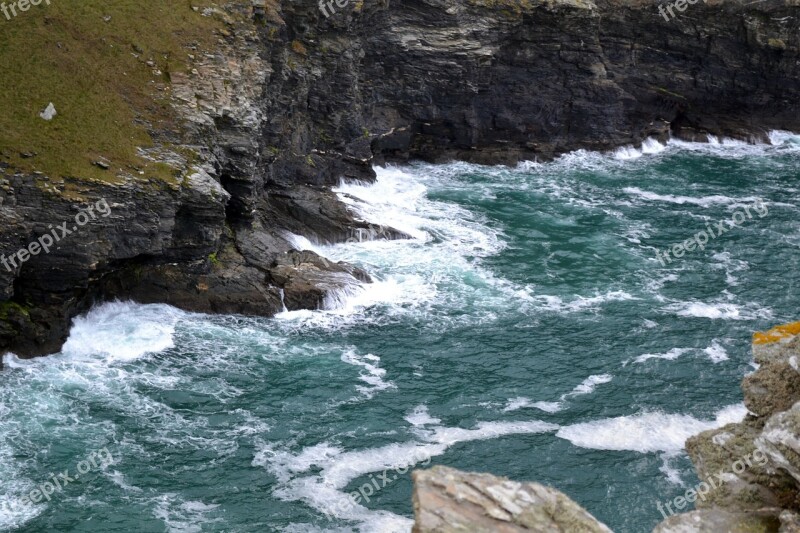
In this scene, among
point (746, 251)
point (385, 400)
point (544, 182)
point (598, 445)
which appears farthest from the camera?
point (544, 182)

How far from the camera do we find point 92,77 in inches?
1977

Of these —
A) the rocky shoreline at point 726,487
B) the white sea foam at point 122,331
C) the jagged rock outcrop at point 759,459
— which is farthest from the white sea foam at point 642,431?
the jagged rock outcrop at point 759,459

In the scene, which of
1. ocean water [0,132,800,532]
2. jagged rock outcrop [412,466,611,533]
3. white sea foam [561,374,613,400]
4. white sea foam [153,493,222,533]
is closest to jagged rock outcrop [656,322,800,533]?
jagged rock outcrop [412,466,611,533]

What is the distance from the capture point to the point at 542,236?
63.2 meters

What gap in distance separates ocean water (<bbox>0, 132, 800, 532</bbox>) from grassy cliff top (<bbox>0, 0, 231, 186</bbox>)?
325 inches

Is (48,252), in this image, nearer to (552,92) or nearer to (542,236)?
(542,236)

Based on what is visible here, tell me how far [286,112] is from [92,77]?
14519mm

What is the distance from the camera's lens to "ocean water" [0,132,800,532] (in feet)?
119

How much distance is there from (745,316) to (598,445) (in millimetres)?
16412

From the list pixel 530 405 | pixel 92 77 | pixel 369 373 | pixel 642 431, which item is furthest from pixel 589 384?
pixel 92 77

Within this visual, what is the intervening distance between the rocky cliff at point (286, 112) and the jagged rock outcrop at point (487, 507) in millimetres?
32791

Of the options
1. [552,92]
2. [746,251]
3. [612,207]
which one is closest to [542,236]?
[612,207]

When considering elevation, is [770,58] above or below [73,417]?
above

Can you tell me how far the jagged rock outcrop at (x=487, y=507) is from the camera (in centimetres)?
1438
